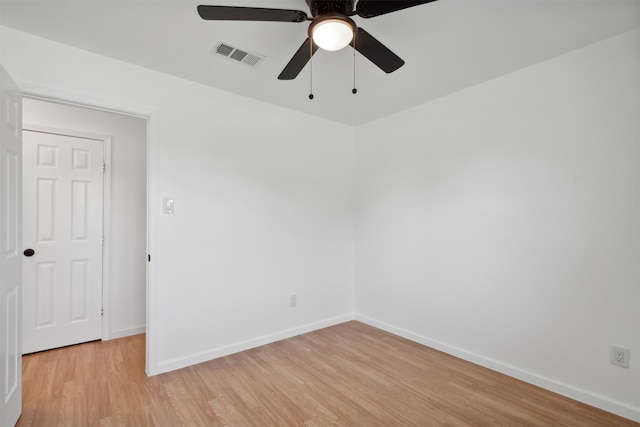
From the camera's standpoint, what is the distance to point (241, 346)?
9.92ft

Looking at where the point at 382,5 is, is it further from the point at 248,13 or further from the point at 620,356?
the point at 620,356

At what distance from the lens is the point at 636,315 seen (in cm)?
202

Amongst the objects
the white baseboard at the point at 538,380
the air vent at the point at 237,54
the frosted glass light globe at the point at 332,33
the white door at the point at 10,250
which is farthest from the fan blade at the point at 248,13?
the white baseboard at the point at 538,380

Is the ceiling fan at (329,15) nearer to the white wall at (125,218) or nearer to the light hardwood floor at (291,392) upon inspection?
the light hardwood floor at (291,392)

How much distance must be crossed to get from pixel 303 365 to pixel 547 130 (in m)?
2.73

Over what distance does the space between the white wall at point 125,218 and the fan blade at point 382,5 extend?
3.02 metres

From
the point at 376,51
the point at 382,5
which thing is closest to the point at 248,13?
the point at 382,5

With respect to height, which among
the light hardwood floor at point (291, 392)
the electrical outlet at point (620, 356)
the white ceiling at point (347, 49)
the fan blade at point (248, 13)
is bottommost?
the light hardwood floor at point (291, 392)

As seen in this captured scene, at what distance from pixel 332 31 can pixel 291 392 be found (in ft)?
7.70

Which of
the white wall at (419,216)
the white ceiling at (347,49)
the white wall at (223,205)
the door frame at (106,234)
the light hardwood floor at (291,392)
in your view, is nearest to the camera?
the white ceiling at (347,49)

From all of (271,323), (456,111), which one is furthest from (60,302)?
(456,111)

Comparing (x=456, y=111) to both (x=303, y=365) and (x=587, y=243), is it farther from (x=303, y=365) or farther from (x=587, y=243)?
(x=303, y=365)

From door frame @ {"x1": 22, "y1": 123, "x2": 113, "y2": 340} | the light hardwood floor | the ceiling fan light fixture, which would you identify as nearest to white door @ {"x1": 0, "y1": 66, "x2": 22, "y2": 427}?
the light hardwood floor

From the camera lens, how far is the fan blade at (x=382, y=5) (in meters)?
1.39
